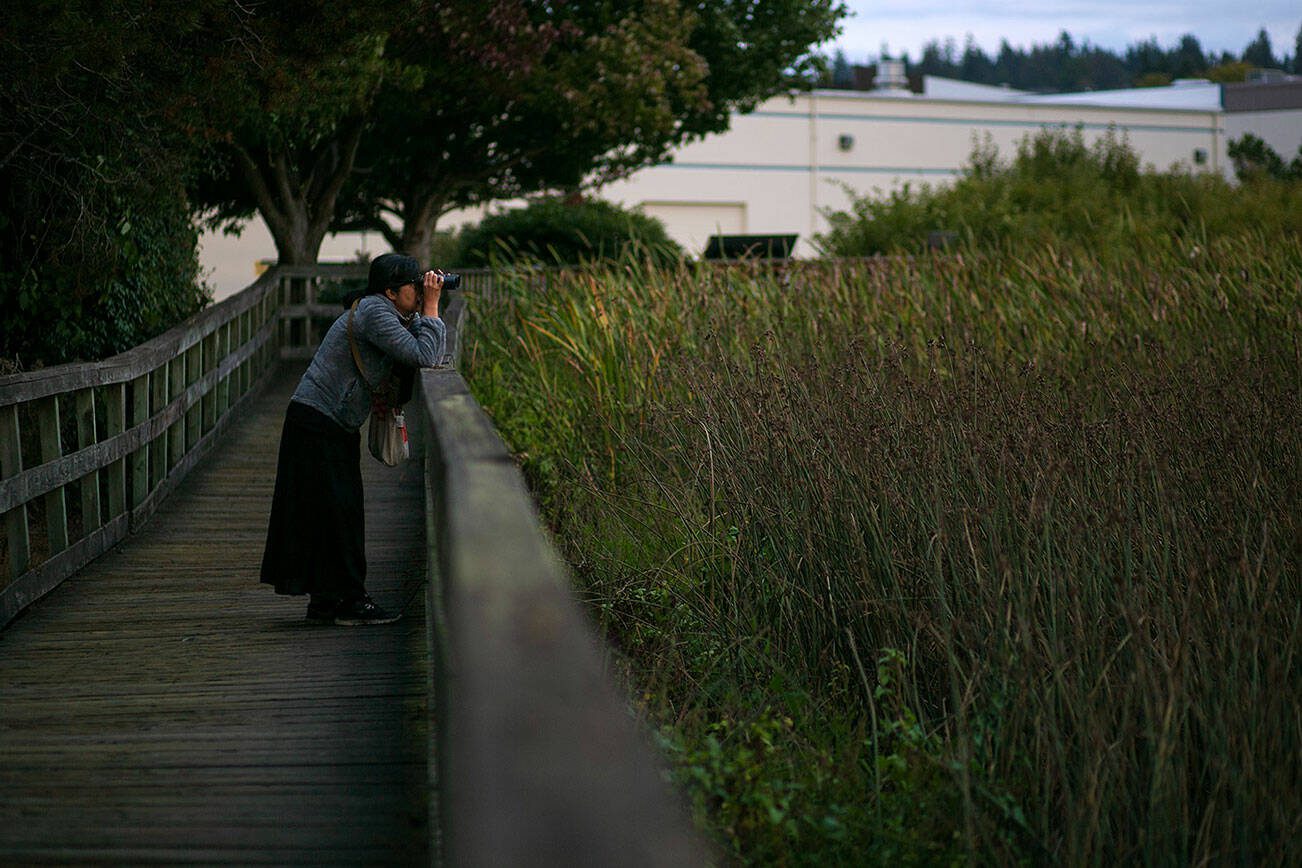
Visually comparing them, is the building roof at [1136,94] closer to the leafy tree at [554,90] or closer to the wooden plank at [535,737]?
the leafy tree at [554,90]

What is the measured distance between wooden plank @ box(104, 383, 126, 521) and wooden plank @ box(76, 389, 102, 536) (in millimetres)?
281

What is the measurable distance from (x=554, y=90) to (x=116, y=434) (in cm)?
810

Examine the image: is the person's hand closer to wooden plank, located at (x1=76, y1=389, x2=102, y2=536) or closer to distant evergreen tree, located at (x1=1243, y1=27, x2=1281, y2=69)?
wooden plank, located at (x1=76, y1=389, x2=102, y2=536)

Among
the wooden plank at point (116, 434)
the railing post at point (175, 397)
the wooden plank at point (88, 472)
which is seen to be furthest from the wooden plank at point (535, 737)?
the railing post at point (175, 397)

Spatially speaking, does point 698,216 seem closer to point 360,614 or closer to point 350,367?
point 350,367

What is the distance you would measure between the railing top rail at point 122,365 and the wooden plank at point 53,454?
84 mm

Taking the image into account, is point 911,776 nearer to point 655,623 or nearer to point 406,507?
point 655,623

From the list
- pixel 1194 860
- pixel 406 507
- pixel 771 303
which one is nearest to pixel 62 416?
pixel 406 507

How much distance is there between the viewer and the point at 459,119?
1669 cm

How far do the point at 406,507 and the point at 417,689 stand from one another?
4.15 meters

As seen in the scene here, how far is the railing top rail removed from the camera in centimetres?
580

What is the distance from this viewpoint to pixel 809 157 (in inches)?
1764

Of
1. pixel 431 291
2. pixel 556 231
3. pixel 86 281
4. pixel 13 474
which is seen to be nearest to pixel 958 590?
pixel 431 291

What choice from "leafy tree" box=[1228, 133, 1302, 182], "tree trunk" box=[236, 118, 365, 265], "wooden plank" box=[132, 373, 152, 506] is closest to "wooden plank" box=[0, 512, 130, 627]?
"wooden plank" box=[132, 373, 152, 506]
